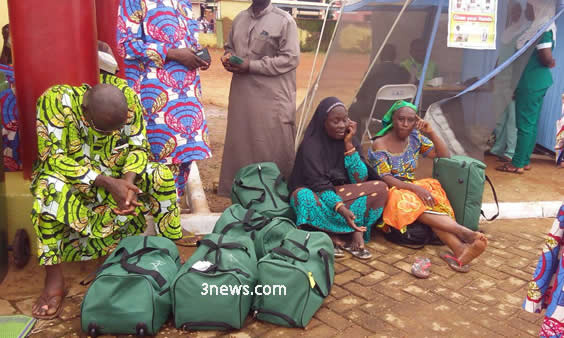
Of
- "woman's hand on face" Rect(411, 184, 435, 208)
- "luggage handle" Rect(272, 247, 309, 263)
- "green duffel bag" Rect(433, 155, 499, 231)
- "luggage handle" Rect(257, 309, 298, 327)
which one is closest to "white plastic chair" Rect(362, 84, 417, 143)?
"green duffel bag" Rect(433, 155, 499, 231)

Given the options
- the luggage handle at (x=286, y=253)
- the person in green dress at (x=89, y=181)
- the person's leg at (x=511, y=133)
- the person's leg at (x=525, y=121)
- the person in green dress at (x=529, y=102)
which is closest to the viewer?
the person in green dress at (x=89, y=181)

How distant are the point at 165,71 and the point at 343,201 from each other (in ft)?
5.23

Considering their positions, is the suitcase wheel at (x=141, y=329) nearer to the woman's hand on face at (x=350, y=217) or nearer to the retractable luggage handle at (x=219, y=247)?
the retractable luggage handle at (x=219, y=247)

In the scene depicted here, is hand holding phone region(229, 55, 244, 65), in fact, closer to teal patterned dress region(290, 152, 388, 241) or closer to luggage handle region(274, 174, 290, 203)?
luggage handle region(274, 174, 290, 203)

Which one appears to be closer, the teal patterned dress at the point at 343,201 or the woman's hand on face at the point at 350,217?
the woman's hand on face at the point at 350,217

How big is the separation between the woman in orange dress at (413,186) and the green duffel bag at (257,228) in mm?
982

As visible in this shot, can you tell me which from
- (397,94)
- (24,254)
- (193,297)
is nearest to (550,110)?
(397,94)

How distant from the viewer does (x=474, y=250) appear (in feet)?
11.7

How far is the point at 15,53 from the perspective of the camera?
325 cm

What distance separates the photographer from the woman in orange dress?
375 cm

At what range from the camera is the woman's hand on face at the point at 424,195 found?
394cm

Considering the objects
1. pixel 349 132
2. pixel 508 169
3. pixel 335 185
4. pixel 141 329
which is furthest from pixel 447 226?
pixel 508 169

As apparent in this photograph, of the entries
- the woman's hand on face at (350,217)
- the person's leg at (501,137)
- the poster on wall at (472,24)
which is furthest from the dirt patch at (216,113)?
the person's leg at (501,137)

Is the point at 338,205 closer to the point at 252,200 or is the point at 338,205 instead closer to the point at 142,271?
the point at 252,200
